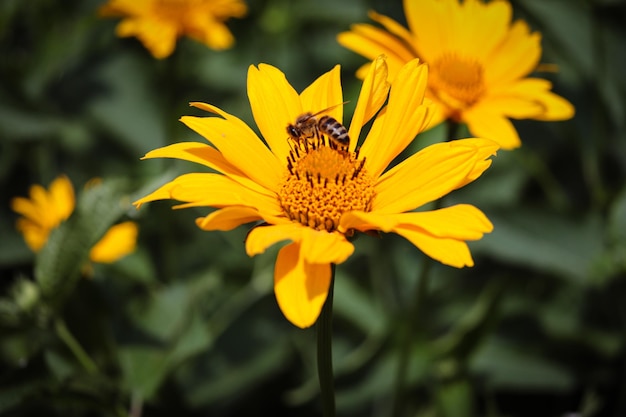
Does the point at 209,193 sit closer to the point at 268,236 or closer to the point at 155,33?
the point at 268,236

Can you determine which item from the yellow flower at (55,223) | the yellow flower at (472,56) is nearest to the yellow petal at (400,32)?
the yellow flower at (472,56)

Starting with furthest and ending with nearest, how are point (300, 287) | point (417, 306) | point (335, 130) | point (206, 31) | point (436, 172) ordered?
1. point (206, 31)
2. point (417, 306)
3. point (335, 130)
4. point (436, 172)
5. point (300, 287)

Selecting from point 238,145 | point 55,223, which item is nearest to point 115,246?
point 55,223

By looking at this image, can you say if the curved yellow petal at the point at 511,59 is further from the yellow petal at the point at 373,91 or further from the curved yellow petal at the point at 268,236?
the curved yellow petal at the point at 268,236

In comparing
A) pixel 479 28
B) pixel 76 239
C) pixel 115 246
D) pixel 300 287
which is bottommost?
pixel 115 246

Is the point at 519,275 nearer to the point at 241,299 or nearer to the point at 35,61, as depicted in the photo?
the point at 241,299

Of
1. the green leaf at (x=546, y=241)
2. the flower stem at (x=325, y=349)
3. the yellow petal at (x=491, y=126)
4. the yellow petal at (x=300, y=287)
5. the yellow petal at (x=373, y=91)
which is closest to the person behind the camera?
the yellow petal at (x=300, y=287)

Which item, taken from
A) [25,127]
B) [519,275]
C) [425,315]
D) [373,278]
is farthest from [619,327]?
[25,127]
